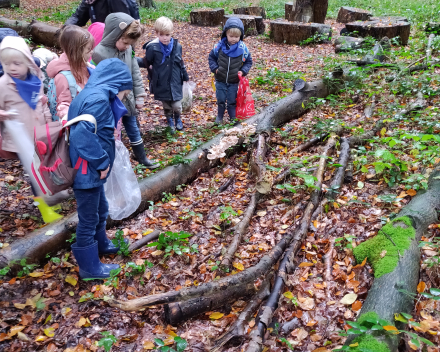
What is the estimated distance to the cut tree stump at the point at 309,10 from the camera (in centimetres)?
1209

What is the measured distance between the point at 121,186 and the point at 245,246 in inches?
57.1

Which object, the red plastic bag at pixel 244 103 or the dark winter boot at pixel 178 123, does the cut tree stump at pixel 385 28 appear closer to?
the red plastic bag at pixel 244 103

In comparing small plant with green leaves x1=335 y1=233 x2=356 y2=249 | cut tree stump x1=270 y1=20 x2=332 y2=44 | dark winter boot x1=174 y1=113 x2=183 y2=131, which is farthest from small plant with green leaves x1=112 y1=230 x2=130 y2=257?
cut tree stump x1=270 y1=20 x2=332 y2=44

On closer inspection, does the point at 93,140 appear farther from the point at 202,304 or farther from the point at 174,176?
the point at 174,176

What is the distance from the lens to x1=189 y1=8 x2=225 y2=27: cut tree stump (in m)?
13.7

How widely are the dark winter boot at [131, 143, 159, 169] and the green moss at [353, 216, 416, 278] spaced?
3054 mm

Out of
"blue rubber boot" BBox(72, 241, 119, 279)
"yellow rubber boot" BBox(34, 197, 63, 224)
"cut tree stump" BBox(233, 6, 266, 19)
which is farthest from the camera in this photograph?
"cut tree stump" BBox(233, 6, 266, 19)

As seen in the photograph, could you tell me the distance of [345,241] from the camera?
3170 millimetres

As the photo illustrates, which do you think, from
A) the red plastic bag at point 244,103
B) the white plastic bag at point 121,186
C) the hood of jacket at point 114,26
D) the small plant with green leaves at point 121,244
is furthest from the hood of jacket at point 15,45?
the red plastic bag at point 244,103

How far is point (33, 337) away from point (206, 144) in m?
3.23

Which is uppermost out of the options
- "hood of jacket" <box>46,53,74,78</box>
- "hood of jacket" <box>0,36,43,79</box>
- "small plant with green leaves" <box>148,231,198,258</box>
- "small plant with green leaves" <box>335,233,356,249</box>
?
"hood of jacket" <box>0,36,43,79</box>

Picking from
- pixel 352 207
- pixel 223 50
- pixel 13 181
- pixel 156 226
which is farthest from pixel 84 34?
pixel 352 207

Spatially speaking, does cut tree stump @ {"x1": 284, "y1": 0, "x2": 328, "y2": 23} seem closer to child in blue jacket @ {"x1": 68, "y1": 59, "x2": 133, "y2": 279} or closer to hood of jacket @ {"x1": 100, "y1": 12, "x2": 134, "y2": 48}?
hood of jacket @ {"x1": 100, "y1": 12, "x2": 134, "y2": 48}

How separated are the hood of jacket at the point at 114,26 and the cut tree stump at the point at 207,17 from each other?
11.1 metres
